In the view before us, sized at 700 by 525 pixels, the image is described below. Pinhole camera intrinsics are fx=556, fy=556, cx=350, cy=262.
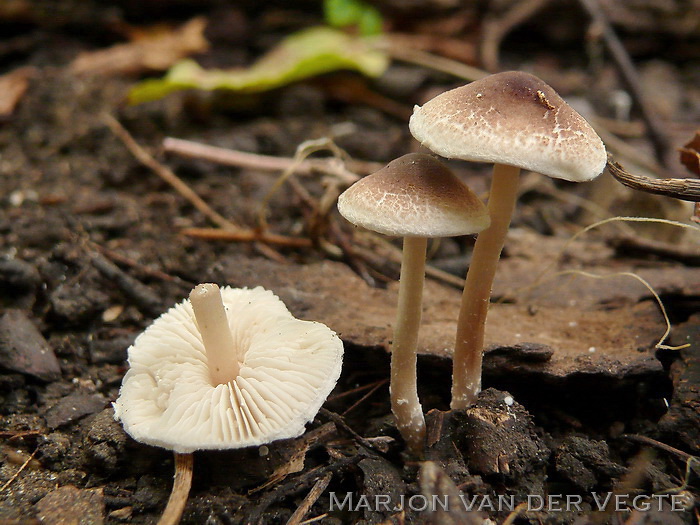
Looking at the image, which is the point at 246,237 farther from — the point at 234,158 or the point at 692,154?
the point at 692,154

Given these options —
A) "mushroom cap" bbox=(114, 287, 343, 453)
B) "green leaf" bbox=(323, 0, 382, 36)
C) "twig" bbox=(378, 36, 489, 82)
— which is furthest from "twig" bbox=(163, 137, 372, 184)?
"green leaf" bbox=(323, 0, 382, 36)

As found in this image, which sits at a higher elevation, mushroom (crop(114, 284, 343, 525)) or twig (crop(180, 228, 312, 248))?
mushroom (crop(114, 284, 343, 525))

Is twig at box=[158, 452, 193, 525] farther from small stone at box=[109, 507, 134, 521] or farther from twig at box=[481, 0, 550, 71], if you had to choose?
twig at box=[481, 0, 550, 71]

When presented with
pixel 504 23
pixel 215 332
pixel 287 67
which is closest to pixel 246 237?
pixel 215 332

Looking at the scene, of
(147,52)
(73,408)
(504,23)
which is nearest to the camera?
(73,408)

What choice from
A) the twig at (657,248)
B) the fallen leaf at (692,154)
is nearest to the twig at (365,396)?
the fallen leaf at (692,154)

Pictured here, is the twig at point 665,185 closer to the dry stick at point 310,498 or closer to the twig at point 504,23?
the dry stick at point 310,498
